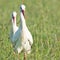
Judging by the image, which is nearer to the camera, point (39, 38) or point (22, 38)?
point (22, 38)

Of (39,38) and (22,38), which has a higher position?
(22,38)

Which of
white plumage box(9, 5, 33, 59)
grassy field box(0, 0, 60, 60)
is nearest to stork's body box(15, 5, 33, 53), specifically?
white plumage box(9, 5, 33, 59)

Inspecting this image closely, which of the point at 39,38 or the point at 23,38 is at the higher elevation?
the point at 23,38

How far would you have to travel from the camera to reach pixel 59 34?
1115 centimetres

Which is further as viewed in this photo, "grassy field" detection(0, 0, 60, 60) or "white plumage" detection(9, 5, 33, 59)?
"white plumage" detection(9, 5, 33, 59)

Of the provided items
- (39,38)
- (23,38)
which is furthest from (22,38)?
(39,38)

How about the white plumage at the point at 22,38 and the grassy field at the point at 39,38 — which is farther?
the white plumage at the point at 22,38

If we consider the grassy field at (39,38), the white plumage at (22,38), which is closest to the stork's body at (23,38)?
the white plumage at (22,38)

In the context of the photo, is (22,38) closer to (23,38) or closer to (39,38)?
(23,38)

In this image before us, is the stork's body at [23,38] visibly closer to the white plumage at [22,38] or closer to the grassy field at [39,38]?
the white plumage at [22,38]

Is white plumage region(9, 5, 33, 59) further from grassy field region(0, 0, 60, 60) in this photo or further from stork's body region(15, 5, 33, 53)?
grassy field region(0, 0, 60, 60)

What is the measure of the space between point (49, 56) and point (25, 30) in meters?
0.97

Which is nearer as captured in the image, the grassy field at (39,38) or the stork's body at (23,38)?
the grassy field at (39,38)

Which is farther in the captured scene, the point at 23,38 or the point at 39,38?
the point at 39,38
